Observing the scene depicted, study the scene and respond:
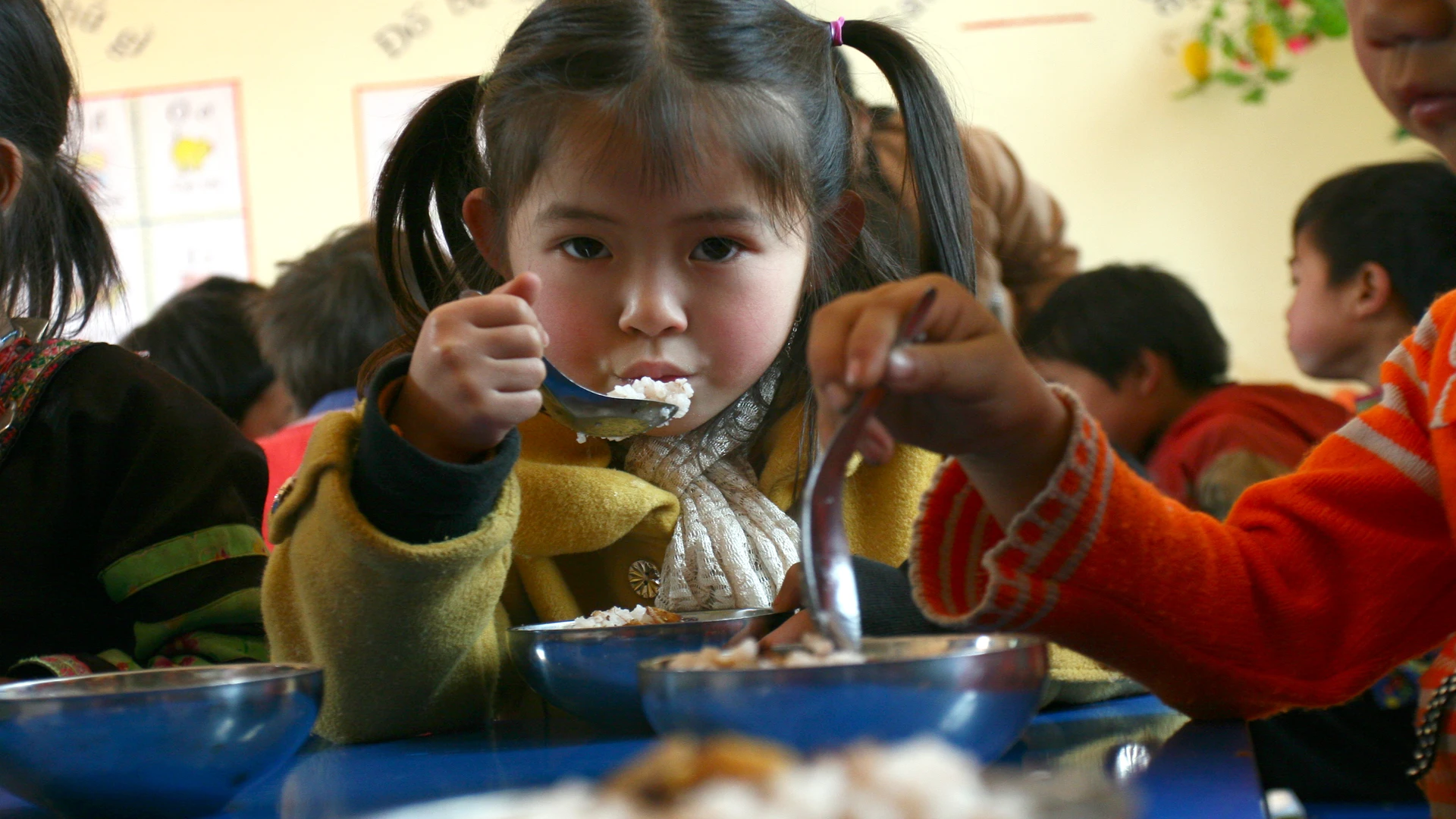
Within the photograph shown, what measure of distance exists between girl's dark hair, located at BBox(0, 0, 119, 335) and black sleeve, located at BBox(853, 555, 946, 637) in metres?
0.79

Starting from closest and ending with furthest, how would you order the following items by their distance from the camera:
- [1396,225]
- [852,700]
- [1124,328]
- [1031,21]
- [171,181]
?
1. [852,700]
2. [1396,225]
3. [1124,328]
4. [1031,21]
5. [171,181]

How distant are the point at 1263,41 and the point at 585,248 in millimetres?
2546

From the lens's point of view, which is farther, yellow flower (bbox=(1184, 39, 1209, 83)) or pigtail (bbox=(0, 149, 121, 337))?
yellow flower (bbox=(1184, 39, 1209, 83))

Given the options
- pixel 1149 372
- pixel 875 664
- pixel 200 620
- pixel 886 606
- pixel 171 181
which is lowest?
pixel 1149 372

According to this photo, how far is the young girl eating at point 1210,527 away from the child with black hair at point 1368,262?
4.63 feet

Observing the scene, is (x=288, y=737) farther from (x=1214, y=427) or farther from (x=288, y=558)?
(x=1214, y=427)

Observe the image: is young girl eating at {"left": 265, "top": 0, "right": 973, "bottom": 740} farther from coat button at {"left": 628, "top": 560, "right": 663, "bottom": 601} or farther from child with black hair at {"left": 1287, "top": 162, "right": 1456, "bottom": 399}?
child with black hair at {"left": 1287, "top": 162, "right": 1456, "bottom": 399}

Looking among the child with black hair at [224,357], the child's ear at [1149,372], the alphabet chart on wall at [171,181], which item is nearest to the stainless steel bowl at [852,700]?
the child with black hair at [224,357]

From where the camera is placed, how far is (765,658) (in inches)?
20.4

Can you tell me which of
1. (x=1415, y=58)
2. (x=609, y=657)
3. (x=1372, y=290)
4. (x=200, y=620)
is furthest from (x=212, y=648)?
(x=1372, y=290)

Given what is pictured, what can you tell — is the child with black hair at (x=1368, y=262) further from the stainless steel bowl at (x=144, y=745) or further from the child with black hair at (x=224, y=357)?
the stainless steel bowl at (x=144, y=745)

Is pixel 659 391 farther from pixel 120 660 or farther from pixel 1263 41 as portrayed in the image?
pixel 1263 41

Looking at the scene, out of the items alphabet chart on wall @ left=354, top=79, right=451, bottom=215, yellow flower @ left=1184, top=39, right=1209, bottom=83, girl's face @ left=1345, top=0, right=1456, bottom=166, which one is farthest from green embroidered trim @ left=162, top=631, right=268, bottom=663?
yellow flower @ left=1184, top=39, right=1209, bottom=83

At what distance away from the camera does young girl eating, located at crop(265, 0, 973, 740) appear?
0.75 m
